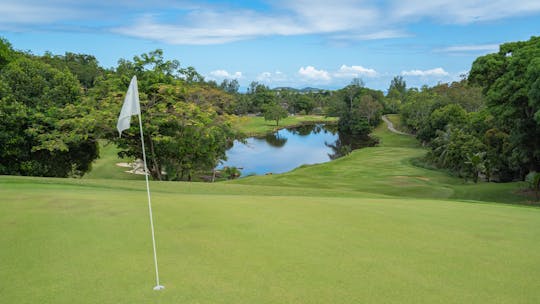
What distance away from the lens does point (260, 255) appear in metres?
5.55

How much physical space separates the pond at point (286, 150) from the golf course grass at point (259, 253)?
33.1 m

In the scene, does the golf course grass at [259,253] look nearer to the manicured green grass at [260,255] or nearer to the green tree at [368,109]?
the manicured green grass at [260,255]

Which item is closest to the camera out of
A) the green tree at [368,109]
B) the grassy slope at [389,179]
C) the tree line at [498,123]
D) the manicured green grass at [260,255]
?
the manicured green grass at [260,255]

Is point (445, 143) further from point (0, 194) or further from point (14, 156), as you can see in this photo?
point (0, 194)

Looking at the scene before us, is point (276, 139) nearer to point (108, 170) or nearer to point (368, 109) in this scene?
point (368, 109)

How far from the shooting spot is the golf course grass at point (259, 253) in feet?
14.4

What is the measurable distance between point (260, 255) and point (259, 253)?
9 cm

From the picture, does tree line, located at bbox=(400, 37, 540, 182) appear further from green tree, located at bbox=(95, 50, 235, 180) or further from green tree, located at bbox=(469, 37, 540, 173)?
green tree, located at bbox=(95, 50, 235, 180)

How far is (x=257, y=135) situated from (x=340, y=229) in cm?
8422

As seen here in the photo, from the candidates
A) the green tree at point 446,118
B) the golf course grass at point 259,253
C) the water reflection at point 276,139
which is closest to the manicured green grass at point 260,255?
the golf course grass at point 259,253

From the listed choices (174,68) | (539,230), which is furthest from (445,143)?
(539,230)

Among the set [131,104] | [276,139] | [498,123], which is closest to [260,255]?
[131,104]

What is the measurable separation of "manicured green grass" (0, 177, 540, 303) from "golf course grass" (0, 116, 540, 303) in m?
0.02

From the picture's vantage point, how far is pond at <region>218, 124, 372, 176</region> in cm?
5650
